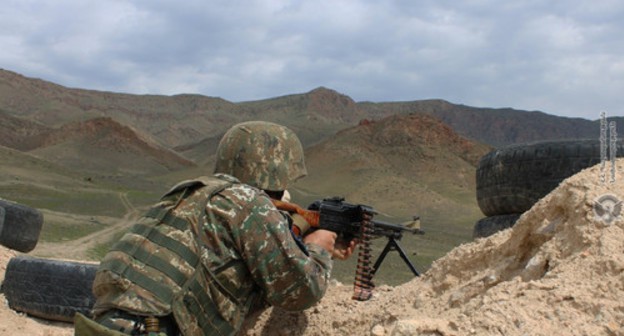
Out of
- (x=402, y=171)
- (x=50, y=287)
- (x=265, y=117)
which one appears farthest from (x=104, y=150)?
(x=50, y=287)

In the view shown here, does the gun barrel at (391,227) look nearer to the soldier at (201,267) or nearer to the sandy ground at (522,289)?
the sandy ground at (522,289)

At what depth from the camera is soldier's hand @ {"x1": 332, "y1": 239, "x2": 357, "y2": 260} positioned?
3.77m

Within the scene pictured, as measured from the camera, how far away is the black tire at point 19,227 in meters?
9.19

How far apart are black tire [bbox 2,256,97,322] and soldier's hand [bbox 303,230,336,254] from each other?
4058 mm

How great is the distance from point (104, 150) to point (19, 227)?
5250 cm

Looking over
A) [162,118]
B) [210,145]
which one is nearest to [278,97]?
[162,118]

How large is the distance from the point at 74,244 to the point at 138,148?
167 ft

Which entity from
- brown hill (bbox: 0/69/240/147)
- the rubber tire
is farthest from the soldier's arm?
brown hill (bbox: 0/69/240/147)

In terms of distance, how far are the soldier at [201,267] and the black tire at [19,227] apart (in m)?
6.96

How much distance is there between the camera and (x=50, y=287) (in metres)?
7.01

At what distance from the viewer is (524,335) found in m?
2.34

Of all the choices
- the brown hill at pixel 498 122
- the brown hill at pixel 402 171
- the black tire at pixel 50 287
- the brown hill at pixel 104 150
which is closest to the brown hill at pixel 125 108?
the brown hill at pixel 104 150

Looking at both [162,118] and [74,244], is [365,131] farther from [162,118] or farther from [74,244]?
[162,118]

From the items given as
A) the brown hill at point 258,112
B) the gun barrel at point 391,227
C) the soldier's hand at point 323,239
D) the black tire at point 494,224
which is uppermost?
the brown hill at point 258,112
